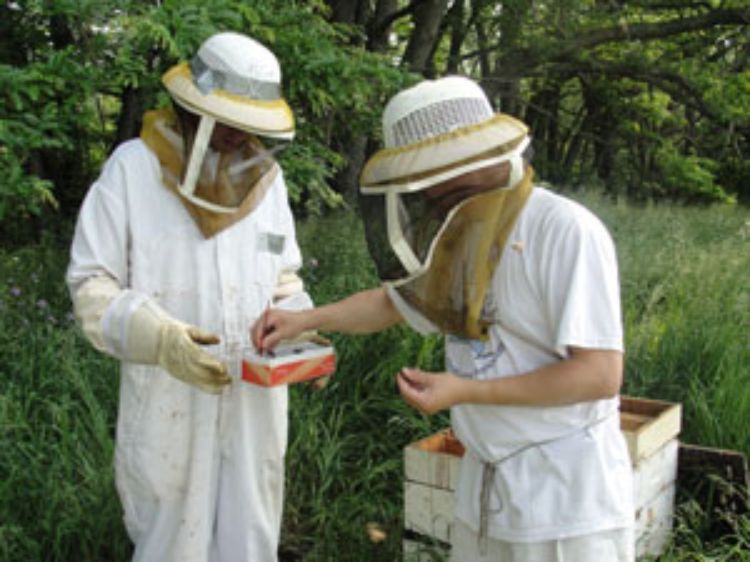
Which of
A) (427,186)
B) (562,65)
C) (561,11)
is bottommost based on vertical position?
(562,65)

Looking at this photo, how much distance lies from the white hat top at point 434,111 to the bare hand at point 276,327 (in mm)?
875

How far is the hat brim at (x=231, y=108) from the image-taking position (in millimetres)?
2383

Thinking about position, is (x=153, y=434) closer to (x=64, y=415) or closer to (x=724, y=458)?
(x=64, y=415)

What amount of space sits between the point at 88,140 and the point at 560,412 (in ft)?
18.2

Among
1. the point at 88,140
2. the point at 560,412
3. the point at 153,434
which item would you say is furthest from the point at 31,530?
the point at 88,140

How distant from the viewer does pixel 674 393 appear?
405 centimetres

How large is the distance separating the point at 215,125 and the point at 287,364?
0.74 m

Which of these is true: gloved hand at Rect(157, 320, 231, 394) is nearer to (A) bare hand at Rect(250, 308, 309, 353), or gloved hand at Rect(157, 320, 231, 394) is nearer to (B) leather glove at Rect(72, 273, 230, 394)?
(B) leather glove at Rect(72, 273, 230, 394)

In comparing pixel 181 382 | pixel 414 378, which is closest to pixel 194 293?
pixel 181 382

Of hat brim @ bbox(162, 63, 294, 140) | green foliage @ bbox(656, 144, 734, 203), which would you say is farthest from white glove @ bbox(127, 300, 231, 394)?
Result: green foliage @ bbox(656, 144, 734, 203)

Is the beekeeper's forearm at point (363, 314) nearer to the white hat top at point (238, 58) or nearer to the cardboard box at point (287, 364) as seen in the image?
the cardboard box at point (287, 364)

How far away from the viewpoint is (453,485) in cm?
293

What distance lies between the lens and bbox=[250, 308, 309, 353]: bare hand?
99.6 inches

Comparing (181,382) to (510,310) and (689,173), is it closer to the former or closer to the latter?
(510,310)
